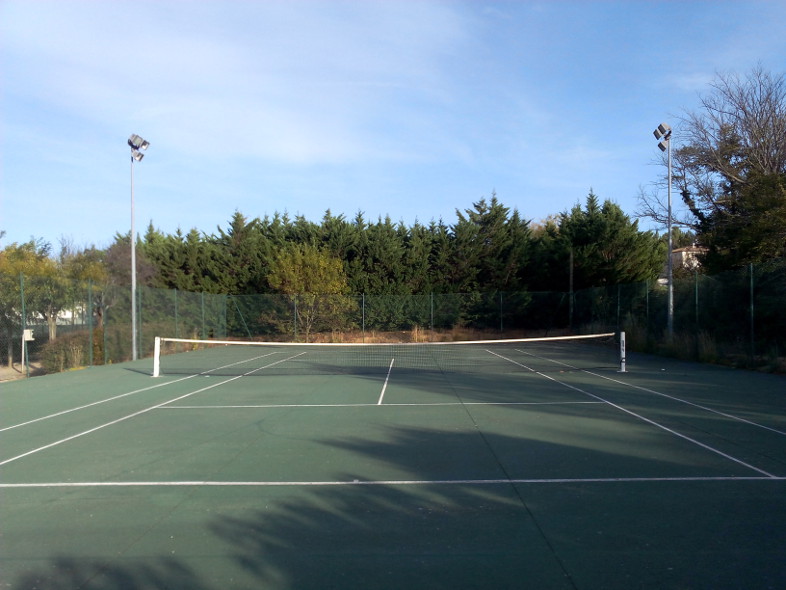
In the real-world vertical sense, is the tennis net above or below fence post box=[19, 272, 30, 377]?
below

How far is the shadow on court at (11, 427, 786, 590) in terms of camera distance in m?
4.60

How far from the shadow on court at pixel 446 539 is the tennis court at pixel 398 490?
0.07 ft

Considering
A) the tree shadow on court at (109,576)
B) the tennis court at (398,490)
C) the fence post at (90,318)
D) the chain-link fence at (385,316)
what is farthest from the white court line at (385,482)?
the fence post at (90,318)

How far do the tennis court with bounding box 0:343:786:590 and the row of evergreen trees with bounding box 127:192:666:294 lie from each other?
2679 centimetres

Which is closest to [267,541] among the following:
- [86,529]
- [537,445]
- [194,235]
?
[86,529]

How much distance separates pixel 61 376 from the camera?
748 inches

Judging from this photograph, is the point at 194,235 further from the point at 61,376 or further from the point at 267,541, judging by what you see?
the point at 267,541

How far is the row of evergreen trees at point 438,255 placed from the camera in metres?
40.0

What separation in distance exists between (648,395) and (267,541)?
10.3m

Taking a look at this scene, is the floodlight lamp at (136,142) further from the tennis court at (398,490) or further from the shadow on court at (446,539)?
the shadow on court at (446,539)

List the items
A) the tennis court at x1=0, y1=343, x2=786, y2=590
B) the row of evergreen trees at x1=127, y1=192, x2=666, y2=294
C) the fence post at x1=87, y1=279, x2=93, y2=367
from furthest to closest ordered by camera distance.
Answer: the row of evergreen trees at x1=127, y1=192, x2=666, y2=294
the fence post at x1=87, y1=279, x2=93, y2=367
the tennis court at x1=0, y1=343, x2=786, y2=590

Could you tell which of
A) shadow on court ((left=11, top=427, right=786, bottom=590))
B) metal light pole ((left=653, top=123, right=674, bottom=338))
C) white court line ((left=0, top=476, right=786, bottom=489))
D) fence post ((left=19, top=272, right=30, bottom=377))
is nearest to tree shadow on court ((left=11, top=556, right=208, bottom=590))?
shadow on court ((left=11, top=427, right=786, bottom=590))

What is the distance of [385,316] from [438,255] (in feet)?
20.4

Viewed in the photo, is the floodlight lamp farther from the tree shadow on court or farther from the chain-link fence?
the tree shadow on court
